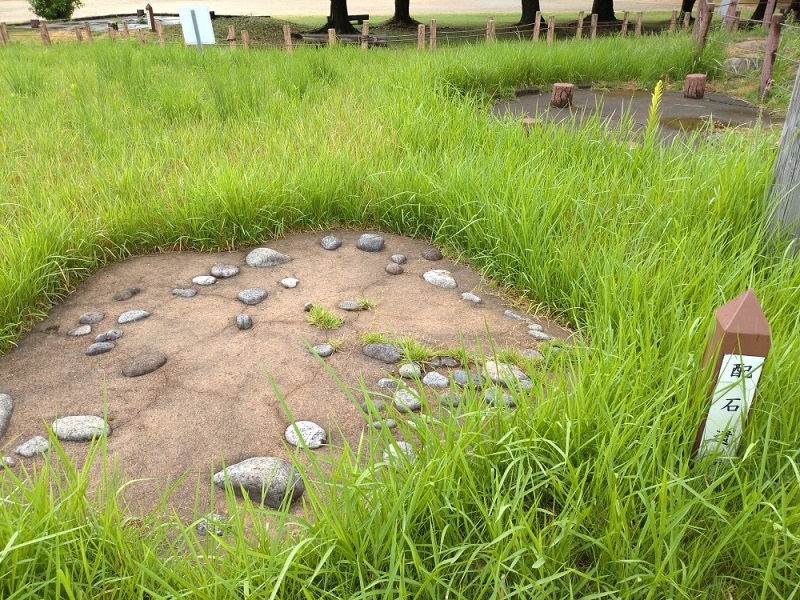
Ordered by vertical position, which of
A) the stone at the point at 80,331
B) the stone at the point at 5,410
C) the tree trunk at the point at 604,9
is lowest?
the stone at the point at 5,410

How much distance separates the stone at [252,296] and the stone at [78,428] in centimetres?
93

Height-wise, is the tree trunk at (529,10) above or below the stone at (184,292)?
above

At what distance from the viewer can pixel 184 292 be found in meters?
2.98

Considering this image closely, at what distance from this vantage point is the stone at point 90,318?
275cm

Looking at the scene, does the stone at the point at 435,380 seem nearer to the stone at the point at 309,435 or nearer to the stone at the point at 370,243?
the stone at the point at 309,435

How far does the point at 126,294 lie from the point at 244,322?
70cm

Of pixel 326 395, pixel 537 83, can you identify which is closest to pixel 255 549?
pixel 326 395

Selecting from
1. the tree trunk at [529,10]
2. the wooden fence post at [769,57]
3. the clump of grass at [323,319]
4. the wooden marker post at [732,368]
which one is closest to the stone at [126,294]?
the clump of grass at [323,319]

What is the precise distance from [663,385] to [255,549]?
1.14m

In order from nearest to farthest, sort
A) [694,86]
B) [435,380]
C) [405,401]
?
[405,401] → [435,380] → [694,86]

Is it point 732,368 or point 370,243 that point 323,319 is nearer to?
point 370,243

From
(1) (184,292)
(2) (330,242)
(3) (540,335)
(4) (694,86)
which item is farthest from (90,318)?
(4) (694,86)

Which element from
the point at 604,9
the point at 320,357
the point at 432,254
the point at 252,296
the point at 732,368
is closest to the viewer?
the point at 732,368

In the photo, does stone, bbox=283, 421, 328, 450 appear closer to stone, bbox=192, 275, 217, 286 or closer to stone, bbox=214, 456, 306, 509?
stone, bbox=214, 456, 306, 509
